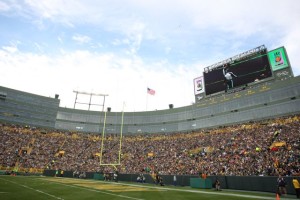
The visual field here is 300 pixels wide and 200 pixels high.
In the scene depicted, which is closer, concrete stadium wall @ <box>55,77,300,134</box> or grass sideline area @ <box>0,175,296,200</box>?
grass sideline area @ <box>0,175,296,200</box>

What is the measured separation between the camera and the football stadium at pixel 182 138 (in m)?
28.0

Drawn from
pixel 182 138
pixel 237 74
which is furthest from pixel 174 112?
pixel 237 74

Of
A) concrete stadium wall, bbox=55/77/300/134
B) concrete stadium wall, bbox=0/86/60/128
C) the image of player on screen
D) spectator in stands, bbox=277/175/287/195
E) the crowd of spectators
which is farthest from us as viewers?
concrete stadium wall, bbox=0/86/60/128

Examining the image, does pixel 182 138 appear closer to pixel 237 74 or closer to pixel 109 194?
pixel 237 74

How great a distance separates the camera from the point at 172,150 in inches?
1960

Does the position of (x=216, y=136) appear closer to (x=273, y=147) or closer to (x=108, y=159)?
(x=273, y=147)

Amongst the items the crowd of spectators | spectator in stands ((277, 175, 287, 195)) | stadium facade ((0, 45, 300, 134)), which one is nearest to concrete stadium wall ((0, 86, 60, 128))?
stadium facade ((0, 45, 300, 134))

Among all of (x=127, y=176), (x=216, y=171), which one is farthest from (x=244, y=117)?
(x=127, y=176)

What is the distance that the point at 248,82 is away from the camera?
146 feet

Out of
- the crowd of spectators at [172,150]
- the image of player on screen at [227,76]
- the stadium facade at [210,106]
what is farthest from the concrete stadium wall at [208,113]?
the image of player on screen at [227,76]

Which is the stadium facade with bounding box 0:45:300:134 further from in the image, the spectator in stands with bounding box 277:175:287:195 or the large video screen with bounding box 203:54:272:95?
the spectator in stands with bounding box 277:175:287:195

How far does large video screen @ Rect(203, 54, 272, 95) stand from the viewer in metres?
43.3

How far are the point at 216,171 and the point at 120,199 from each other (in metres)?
22.1

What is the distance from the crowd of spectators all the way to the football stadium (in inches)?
7.1
